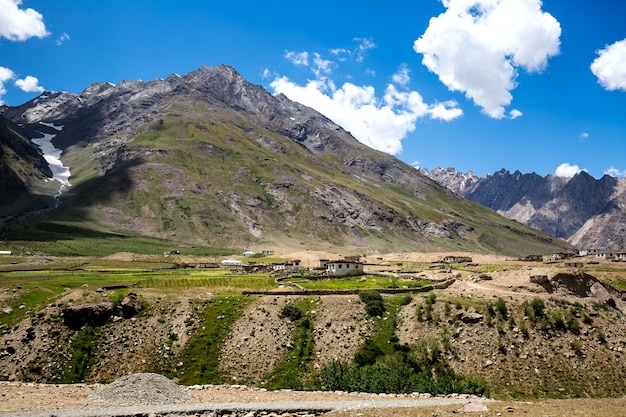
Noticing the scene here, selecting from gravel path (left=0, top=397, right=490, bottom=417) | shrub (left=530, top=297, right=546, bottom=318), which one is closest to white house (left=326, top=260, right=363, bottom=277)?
shrub (left=530, top=297, right=546, bottom=318)

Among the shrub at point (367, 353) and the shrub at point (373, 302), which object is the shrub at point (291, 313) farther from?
the shrub at point (367, 353)

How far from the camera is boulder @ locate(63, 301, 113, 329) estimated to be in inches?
2291

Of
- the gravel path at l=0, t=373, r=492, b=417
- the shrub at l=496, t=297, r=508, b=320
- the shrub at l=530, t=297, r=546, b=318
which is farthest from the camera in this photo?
the shrub at l=496, t=297, r=508, b=320

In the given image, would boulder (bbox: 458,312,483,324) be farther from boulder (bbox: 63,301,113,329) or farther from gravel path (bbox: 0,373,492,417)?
boulder (bbox: 63,301,113,329)

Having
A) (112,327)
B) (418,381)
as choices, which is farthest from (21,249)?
(418,381)

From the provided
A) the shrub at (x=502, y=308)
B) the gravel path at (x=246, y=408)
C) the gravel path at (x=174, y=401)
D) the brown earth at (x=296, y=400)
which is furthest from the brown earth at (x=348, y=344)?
the gravel path at (x=246, y=408)

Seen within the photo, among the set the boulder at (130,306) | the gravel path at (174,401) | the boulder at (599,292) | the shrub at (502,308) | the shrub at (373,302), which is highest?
the boulder at (599,292)

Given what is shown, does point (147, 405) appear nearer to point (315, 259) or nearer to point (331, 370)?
point (331, 370)

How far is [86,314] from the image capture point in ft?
193

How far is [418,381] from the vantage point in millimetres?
45031

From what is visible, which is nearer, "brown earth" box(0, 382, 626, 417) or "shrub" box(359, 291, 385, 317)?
"brown earth" box(0, 382, 626, 417)

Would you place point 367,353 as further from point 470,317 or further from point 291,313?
point 470,317

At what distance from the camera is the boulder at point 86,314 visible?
58.2 metres

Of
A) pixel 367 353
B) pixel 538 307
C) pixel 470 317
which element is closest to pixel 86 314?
pixel 367 353
